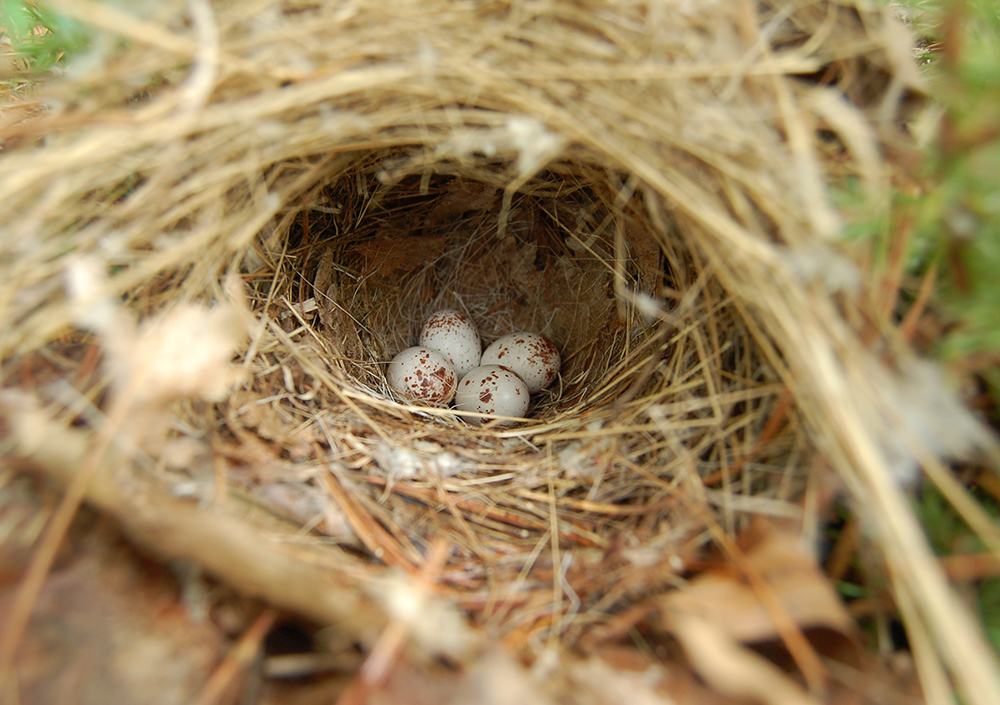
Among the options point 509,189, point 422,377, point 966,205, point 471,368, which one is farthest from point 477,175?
point 966,205

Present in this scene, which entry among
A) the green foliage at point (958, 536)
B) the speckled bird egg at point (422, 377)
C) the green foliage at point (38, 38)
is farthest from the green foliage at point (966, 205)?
the green foliage at point (38, 38)

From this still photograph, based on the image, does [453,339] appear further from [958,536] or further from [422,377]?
[958,536]

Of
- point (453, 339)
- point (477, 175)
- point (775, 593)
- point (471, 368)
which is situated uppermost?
point (477, 175)

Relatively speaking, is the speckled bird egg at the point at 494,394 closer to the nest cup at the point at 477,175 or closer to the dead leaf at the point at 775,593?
the nest cup at the point at 477,175

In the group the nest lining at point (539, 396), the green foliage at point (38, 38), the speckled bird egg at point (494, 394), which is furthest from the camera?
the speckled bird egg at point (494, 394)

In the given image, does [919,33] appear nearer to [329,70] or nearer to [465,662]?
[329,70]

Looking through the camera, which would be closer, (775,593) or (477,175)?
(775,593)

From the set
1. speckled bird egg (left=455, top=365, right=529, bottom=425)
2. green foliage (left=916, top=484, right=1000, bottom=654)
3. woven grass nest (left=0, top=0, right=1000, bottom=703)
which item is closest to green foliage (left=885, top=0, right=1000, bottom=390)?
woven grass nest (left=0, top=0, right=1000, bottom=703)
